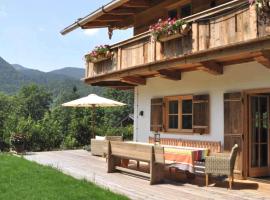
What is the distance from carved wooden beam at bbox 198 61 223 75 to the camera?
409 inches

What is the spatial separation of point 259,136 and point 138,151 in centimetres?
308

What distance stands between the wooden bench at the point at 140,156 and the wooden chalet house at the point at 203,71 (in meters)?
2.07

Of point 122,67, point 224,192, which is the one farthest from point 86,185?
point 122,67

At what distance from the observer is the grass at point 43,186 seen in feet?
26.5

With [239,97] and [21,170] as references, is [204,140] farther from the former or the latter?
[21,170]

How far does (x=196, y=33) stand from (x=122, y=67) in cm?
381

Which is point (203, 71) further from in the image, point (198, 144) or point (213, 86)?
point (198, 144)

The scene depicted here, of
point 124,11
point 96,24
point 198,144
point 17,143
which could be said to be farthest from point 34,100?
point 198,144

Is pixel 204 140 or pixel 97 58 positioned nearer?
pixel 204 140

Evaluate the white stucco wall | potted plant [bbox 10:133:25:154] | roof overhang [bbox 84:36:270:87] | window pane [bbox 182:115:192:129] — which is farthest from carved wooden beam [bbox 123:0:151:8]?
potted plant [bbox 10:133:25:154]

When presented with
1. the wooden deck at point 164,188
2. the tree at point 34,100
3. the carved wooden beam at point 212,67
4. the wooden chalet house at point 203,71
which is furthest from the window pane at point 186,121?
the tree at point 34,100

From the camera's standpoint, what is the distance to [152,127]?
1400 centimetres

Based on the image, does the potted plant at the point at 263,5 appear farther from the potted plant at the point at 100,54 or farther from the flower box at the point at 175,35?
the potted plant at the point at 100,54

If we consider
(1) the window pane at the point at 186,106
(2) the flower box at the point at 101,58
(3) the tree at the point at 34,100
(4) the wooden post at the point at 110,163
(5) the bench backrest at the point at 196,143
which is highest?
(3) the tree at the point at 34,100
